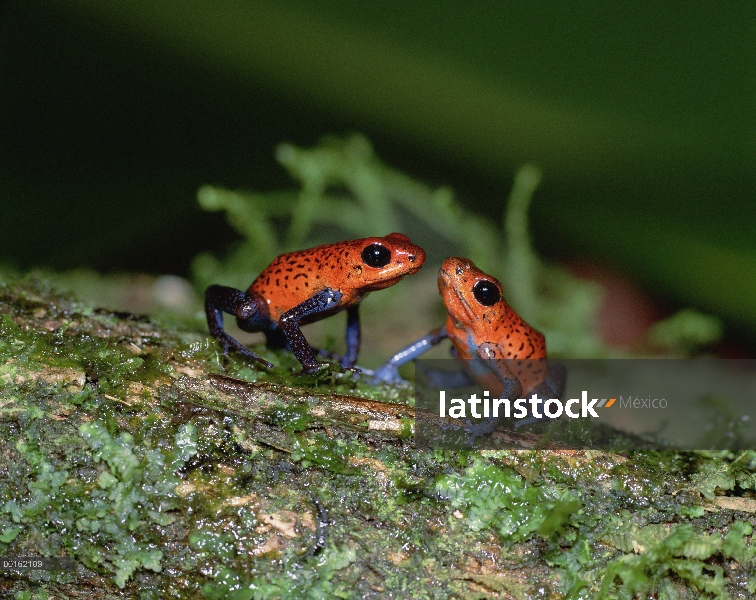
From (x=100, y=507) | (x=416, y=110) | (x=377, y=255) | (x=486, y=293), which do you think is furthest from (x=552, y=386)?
(x=100, y=507)

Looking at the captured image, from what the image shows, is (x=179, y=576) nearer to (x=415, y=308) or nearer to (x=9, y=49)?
(x=415, y=308)

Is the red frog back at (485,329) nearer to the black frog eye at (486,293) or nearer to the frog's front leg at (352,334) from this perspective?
the black frog eye at (486,293)

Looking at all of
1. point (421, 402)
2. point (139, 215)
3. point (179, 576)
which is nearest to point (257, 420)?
point (179, 576)

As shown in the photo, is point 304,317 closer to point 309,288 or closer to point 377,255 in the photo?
point 309,288

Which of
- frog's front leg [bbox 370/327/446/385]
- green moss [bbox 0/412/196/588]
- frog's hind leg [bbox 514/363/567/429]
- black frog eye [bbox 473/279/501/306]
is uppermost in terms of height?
black frog eye [bbox 473/279/501/306]

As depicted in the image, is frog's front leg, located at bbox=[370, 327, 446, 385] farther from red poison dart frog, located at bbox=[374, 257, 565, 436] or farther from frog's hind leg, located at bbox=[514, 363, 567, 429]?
frog's hind leg, located at bbox=[514, 363, 567, 429]

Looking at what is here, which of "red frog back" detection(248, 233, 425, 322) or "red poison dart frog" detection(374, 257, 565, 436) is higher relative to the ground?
"red frog back" detection(248, 233, 425, 322)

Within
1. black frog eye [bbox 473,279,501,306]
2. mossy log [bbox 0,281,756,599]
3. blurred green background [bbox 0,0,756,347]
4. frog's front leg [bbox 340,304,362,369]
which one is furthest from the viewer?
blurred green background [bbox 0,0,756,347]

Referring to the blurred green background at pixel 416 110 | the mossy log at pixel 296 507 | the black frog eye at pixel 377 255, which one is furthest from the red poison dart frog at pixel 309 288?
the blurred green background at pixel 416 110

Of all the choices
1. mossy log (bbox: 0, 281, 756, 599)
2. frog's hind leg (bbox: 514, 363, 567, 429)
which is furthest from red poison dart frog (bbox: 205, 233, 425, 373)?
frog's hind leg (bbox: 514, 363, 567, 429)
